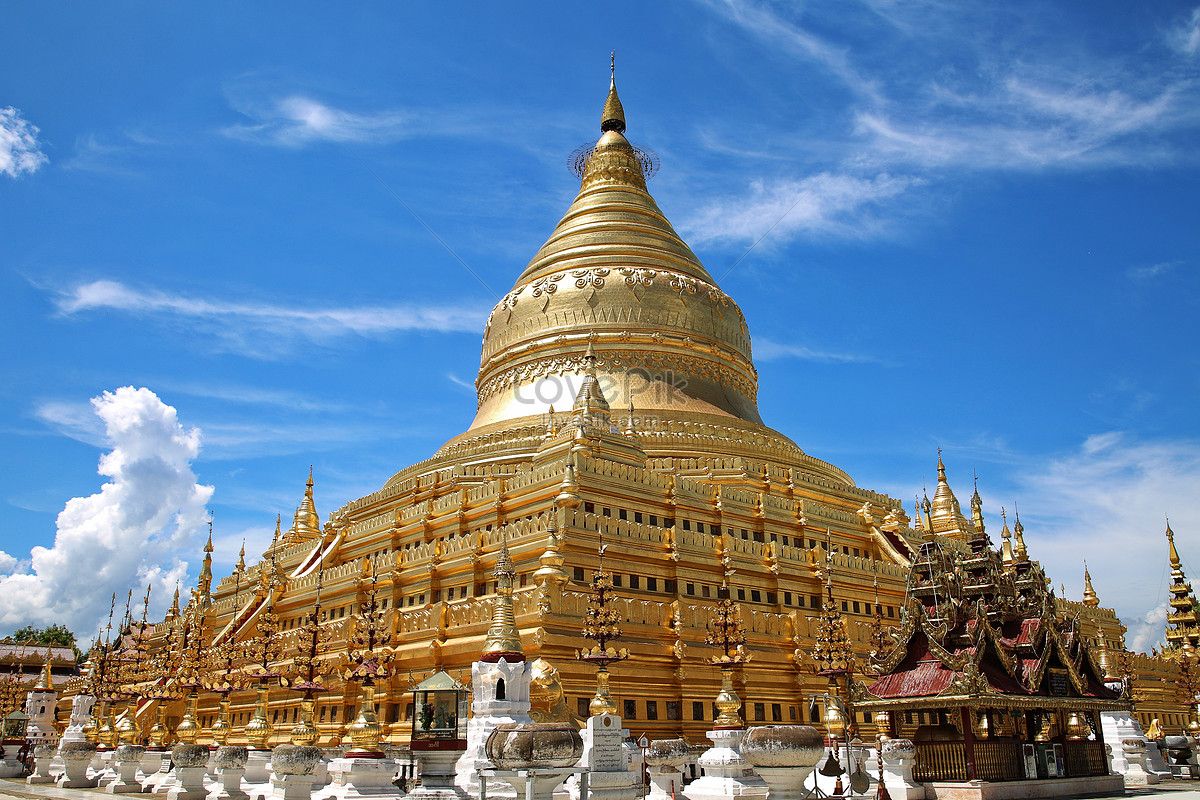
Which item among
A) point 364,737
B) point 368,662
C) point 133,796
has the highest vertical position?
point 368,662

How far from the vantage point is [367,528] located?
3656cm

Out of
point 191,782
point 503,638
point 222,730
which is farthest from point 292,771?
point 222,730

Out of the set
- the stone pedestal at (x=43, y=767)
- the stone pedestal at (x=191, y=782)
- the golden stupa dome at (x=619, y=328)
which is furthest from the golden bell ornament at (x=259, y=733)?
the golden stupa dome at (x=619, y=328)

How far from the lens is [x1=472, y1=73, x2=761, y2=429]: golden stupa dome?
4216cm

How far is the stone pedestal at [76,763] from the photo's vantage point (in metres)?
26.7

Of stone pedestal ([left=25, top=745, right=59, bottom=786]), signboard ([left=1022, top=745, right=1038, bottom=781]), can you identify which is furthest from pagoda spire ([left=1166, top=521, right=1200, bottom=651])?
stone pedestal ([left=25, top=745, right=59, bottom=786])

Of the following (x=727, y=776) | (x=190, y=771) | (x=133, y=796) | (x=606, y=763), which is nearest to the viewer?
(x=727, y=776)

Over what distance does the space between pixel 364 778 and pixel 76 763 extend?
14.1 metres

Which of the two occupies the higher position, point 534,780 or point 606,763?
point 606,763

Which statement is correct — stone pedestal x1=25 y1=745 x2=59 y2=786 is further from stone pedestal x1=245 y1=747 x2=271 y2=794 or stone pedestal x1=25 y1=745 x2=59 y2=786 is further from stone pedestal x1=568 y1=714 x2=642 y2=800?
stone pedestal x1=568 y1=714 x2=642 y2=800

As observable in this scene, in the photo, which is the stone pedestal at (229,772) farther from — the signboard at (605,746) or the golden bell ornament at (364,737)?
the signboard at (605,746)

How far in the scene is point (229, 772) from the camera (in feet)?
67.5

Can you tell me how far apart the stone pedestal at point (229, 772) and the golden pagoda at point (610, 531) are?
101 centimetres

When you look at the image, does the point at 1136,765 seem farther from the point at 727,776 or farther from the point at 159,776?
the point at 159,776
